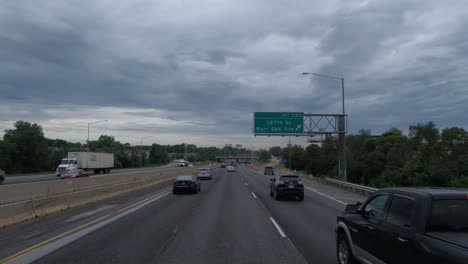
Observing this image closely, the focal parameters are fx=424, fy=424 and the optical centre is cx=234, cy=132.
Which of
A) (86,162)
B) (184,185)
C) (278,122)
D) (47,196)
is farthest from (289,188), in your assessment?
(86,162)

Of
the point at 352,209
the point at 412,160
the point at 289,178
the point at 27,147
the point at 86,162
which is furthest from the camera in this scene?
the point at 27,147

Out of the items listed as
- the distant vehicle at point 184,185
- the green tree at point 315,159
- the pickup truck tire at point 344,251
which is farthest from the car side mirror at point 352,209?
the green tree at point 315,159

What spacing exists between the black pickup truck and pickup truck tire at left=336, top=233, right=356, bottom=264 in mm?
373

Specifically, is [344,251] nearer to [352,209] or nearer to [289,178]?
[352,209]

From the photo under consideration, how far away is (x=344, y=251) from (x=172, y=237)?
16.7 ft

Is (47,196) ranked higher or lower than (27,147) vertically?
lower

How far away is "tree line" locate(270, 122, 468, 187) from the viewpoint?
59844mm

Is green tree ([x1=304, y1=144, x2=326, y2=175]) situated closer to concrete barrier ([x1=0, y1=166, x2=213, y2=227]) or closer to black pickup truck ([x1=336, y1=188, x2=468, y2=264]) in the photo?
concrete barrier ([x1=0, y1=166, x2=213, y2=227])

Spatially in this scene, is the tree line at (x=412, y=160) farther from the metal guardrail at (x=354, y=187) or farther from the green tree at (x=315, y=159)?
the metal guardrail at (x=354, y=187)

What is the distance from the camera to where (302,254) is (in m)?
9.15

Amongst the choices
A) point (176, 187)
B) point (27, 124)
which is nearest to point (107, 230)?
point (176, 187)

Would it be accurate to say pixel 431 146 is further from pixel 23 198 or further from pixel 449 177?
pixel 23 198

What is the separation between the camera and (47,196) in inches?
673

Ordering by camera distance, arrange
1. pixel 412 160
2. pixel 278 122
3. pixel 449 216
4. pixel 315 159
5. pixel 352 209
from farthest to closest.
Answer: pixel 315 159 → pixel 412 160 → pixel 278 122 → pixel 352 209 → pixel 449 216
